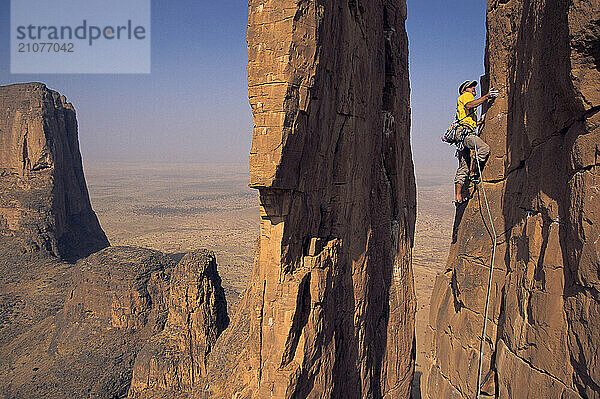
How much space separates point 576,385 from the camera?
426 centimetres

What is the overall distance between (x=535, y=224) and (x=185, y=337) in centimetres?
1067

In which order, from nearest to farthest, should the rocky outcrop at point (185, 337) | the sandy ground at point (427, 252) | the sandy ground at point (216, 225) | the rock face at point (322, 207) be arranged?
the rock face at point (322, 207)
the rocky outcrop at point (185, 337)
the sandy ground at point (427, 252)
the sandy ground at point (216, 225)

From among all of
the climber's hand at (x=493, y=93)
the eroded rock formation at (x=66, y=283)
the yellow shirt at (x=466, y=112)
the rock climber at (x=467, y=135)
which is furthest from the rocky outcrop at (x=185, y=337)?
the climber's hand at (x=493, y=93)

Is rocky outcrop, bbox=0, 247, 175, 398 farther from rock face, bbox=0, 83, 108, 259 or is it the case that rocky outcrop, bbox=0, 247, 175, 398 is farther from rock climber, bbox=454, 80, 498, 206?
rock face, bbox=0, 83, 108, 259

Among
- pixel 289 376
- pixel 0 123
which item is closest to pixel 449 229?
pixel 0 123

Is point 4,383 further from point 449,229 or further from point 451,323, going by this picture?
point 449,229

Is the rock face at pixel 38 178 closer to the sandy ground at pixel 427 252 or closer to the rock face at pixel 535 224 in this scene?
the sandy ground at pixel 427 252

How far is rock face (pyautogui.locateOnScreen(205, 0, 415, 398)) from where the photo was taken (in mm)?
6219

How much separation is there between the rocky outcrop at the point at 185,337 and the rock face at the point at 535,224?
6975 millimetres

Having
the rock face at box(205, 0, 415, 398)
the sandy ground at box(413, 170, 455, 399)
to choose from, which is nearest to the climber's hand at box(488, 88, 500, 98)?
the rock face at box(205, 0, 415, 398)

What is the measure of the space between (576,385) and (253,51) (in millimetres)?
5953

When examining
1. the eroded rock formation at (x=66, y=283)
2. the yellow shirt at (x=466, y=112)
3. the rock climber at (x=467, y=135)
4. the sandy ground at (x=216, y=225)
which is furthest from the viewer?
the sandy ground at (x=216, y=225)

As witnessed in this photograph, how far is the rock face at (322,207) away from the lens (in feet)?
20.4

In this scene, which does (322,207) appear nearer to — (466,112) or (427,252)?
(466,112)
